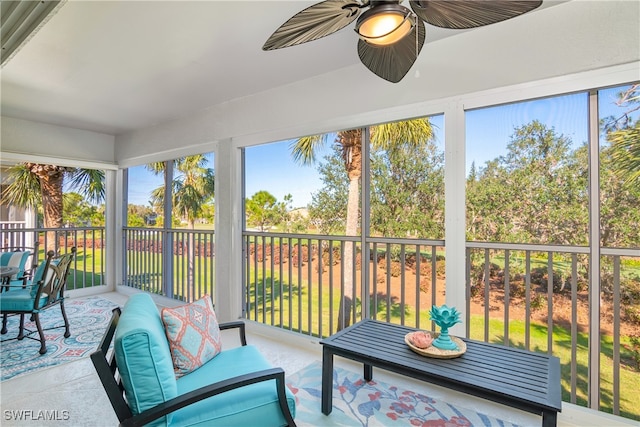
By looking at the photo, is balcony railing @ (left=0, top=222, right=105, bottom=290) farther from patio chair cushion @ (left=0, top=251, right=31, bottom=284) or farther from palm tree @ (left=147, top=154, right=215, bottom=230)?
palm tree @ (left=147, top=154, right=215, bottom=230)

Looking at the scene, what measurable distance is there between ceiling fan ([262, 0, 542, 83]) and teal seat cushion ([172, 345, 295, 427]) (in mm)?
1726

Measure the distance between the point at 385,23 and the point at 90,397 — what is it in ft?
10.0

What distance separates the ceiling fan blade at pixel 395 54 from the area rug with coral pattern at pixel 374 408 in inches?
83.8

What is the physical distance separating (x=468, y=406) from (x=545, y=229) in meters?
1.44

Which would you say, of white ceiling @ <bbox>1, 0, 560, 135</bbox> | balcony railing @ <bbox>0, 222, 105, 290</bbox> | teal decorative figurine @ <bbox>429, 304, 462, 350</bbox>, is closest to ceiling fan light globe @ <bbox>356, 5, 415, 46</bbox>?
white ceiling @ <bbox>1, 0, 560, 135</bbox>

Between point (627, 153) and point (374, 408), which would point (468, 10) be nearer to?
point (627, 153)

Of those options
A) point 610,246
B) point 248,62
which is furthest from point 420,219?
point 248,62

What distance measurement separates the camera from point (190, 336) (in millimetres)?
1806

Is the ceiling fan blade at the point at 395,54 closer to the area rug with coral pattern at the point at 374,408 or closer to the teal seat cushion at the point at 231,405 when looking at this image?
the teal seat cushion at the point at 231,405

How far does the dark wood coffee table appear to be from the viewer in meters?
1.46

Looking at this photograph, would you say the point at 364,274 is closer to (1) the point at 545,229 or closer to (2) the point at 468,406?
(2) the point at 468,406

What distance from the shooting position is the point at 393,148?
12.0 feet

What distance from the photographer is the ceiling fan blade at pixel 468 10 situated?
1.21 metres

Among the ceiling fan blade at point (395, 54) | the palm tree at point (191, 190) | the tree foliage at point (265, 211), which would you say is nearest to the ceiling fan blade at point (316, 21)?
the ceiling fan blade at point (395, 54)
